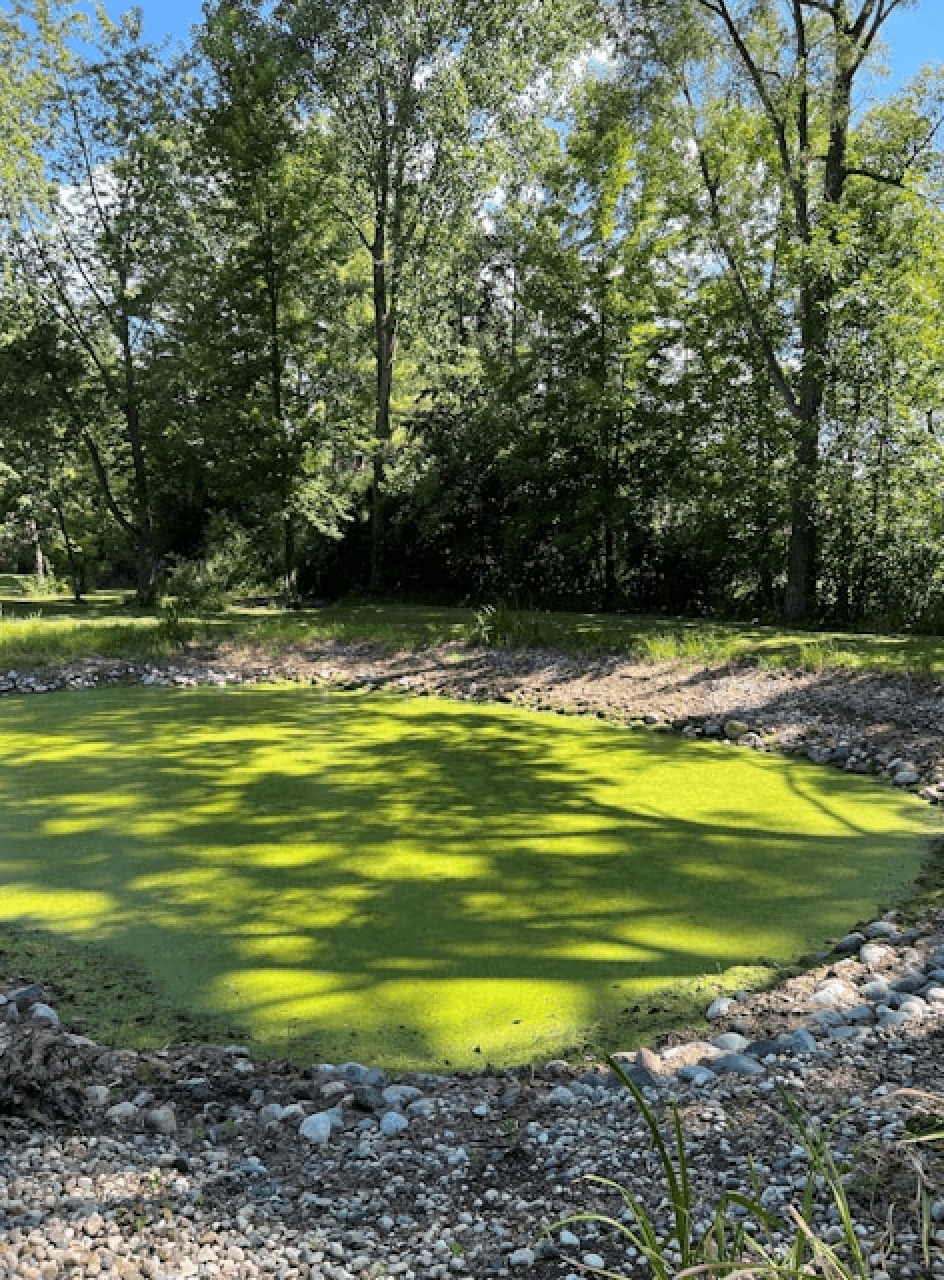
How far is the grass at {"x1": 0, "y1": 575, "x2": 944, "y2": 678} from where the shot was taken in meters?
8.20

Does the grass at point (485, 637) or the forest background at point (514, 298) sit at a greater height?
the forest background at point (514, 298)

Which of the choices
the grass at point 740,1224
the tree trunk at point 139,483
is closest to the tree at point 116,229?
the tree trunk at point 139,483

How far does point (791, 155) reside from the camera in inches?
444

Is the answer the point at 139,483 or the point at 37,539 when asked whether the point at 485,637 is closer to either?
the point at 139,483

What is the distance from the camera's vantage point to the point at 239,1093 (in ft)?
8.24

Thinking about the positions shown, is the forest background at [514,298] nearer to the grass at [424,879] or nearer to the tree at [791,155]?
the tree at [791,155]

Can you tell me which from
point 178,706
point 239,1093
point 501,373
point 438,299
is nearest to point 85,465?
point 438,299

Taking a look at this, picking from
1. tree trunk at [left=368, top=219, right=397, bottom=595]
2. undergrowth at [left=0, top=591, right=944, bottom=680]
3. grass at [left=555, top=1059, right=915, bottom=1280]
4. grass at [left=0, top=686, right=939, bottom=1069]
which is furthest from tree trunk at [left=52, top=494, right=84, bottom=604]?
grass at [left=555, top=1059, right=915, bottom=1280]

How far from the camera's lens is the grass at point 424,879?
10.2 feet

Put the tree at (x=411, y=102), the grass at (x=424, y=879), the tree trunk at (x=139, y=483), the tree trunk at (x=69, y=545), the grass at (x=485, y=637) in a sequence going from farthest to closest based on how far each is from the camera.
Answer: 1. the tree trunk at (x=69, y=545)
2. the tree trunk at (x=139, y=483)
3. the tree at (x=411, y=102)
4. the grass at (x=485, y=637)
5. the grass at (x=424, y=879)

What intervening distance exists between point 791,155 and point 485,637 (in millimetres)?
7034

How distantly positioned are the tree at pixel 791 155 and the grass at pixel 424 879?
18.1 ft

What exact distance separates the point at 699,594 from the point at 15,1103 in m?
11.0

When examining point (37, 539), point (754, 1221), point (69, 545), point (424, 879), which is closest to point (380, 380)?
point (69, 545)
